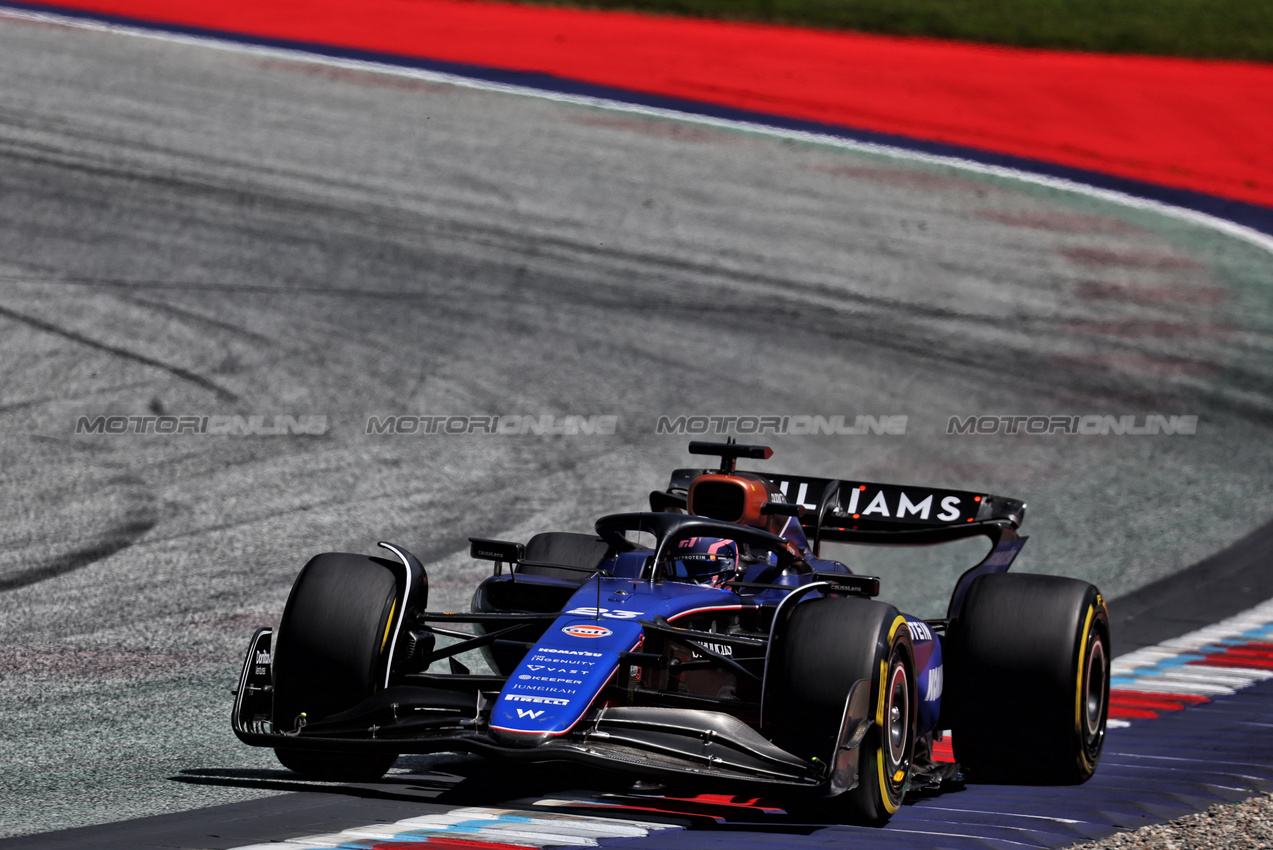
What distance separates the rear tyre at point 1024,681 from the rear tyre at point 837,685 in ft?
3.03

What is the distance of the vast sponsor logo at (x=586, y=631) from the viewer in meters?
6.43

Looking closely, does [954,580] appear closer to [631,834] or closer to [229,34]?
[631,834]

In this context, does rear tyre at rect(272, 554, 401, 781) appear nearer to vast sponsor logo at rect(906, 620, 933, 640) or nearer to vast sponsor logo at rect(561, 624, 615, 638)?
vast sponsor logo at rect(561, 624, 615, 638)

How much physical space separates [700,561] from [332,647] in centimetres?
176

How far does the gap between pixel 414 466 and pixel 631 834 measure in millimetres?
6754

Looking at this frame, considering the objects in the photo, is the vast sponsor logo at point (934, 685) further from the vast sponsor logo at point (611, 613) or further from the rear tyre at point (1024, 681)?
the vast sponsor logo at point (611, 613)

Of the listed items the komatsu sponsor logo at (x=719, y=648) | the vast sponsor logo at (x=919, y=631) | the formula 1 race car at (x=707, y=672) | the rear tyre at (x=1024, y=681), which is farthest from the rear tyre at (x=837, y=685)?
the rear tyre at (x=1024, y=681)

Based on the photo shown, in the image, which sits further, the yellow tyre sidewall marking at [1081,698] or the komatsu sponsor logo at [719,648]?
the yellow tyre sidewall marking at [1081,698]

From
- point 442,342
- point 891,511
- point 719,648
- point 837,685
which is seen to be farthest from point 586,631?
point 442,342

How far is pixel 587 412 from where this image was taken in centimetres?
1377

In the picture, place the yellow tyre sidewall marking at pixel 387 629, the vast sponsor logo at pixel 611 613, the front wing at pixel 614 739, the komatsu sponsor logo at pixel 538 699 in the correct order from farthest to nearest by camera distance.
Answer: the yellow tyre sidewall marking at pixel 387 629
the vast sponsor logo at pixel 611 613
the komatsu sponsor logo at pixel 538 699
the front wing at pixel 614 739

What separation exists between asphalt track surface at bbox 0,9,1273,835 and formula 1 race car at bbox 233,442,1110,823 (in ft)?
Answer: 2.02

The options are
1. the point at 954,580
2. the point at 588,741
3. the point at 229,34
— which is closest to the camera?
the point at 588,741

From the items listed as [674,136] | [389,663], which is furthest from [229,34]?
[389,663]
